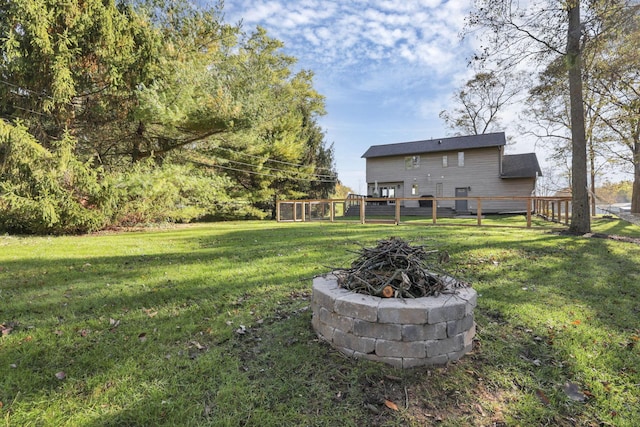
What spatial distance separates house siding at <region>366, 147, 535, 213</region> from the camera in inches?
766

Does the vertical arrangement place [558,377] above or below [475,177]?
below

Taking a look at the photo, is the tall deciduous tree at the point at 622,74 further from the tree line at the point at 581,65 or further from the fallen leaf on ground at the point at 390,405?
the fallen leaf on ground at the point at 390,405

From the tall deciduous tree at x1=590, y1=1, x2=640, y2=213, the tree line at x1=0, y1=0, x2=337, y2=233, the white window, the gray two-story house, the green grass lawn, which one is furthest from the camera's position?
the white window

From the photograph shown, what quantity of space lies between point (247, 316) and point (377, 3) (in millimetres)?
9150

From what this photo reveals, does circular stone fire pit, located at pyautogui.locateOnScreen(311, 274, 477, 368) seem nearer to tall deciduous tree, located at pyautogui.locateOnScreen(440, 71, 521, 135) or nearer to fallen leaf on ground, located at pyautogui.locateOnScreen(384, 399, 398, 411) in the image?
fallen leaf on ground, located at pyautogui.locateOnScreen(384, 399, 398, 411)

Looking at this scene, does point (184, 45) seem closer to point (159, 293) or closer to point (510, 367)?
point (159, 293)

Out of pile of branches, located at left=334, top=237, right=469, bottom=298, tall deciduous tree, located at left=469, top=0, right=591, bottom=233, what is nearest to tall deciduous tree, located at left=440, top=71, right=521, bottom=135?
tall deciduous tree, located at left=469, top=0, right=591, bottom=233

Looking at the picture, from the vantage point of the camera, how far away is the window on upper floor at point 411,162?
22016 millimetres

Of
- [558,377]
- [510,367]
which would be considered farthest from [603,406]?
[510,367]

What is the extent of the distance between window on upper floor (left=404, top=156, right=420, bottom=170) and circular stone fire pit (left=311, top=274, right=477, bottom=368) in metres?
20.8

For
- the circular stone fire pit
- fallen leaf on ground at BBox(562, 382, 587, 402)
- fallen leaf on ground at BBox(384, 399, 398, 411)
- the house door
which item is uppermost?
the house door

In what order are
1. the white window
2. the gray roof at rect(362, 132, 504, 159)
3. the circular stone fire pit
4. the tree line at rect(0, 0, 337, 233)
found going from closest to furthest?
1. the circular stone fire pit
2. the tree line at rect(0, 0, 337, 233)
3. the gray roof at rect(362, 132, 504, 159)
4. the white window

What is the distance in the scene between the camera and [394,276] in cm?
251

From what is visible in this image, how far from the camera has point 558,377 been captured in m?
2.30
